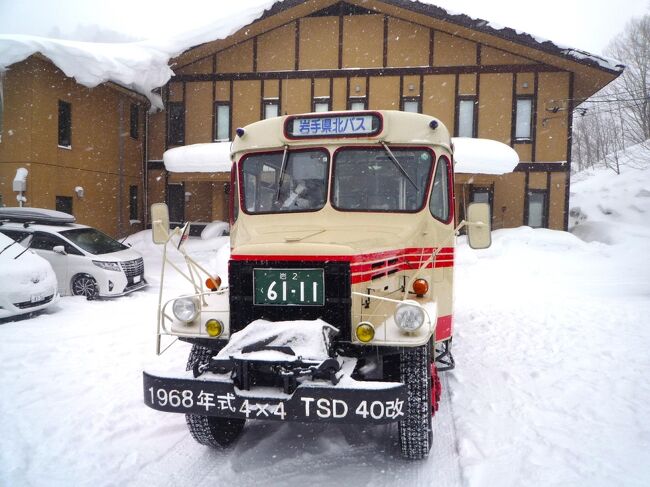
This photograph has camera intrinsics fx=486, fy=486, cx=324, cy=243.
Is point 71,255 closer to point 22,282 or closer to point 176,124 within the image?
point 22,282

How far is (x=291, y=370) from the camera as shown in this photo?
3.19 meters

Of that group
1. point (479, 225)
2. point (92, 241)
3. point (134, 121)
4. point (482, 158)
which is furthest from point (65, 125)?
point (479, 225)

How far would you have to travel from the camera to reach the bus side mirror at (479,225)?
457 cm

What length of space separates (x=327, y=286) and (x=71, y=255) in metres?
8.50

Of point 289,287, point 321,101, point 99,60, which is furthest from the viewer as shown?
point 321,101

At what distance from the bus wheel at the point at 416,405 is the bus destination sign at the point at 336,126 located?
208cm

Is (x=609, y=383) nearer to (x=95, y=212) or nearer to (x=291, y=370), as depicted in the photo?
(x=291, y=370)

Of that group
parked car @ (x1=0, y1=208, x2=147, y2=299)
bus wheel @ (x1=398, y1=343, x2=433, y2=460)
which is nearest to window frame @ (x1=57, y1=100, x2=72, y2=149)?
parked car @ (x1=0, y1=208, x2=147, y2=299)

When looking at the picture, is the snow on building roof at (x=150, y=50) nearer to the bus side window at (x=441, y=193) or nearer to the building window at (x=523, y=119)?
the building window at (x=523, y=119)

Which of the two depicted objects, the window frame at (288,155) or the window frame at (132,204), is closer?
the window frame at (288,155)

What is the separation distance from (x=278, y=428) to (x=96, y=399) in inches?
77.9

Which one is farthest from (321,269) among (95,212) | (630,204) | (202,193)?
(630,204)

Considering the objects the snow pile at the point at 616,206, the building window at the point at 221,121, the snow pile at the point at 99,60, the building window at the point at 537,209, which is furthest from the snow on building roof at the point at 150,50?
the snow pile at the point at 616,206

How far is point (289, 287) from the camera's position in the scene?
3596 millimetres
